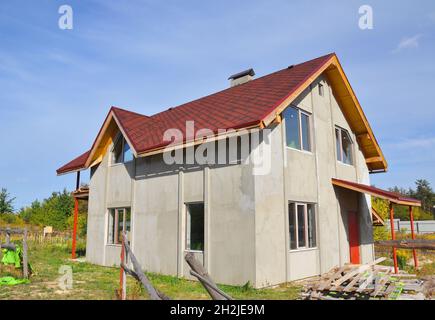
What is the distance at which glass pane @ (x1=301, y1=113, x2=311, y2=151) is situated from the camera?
13.1 meters

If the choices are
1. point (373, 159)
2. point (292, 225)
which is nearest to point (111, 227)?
point (292, 225)

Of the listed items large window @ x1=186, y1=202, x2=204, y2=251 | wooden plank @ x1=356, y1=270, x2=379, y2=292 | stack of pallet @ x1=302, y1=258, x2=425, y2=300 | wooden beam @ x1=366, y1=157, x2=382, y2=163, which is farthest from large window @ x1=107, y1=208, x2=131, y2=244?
wooden beam @ x1=366, y1=157, x2=382, y2=163

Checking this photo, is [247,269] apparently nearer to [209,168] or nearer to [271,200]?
[271,200]

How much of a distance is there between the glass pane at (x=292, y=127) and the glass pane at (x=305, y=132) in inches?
16.6

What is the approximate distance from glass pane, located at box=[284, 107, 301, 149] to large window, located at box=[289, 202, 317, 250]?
7.09 ft

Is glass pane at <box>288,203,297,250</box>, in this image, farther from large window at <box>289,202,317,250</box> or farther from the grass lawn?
the grass lawn

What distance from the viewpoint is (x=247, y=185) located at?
10227 mm

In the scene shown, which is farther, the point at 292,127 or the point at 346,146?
the point at 346,146

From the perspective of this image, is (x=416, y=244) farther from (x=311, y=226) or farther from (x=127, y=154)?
(x=127, y=154)

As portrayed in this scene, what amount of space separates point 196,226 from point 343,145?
878 centimetres

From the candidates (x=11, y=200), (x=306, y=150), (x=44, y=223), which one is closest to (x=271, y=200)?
(x=306, y=150)

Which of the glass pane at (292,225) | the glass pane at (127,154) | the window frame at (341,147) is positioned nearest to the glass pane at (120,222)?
the glass pane at (127,154)

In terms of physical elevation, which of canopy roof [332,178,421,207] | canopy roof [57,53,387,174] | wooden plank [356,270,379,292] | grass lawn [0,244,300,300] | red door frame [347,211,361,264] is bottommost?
grass lawn [0,244,300,300]

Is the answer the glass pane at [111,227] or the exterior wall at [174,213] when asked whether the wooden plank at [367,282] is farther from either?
the glass pane at [111,227]
